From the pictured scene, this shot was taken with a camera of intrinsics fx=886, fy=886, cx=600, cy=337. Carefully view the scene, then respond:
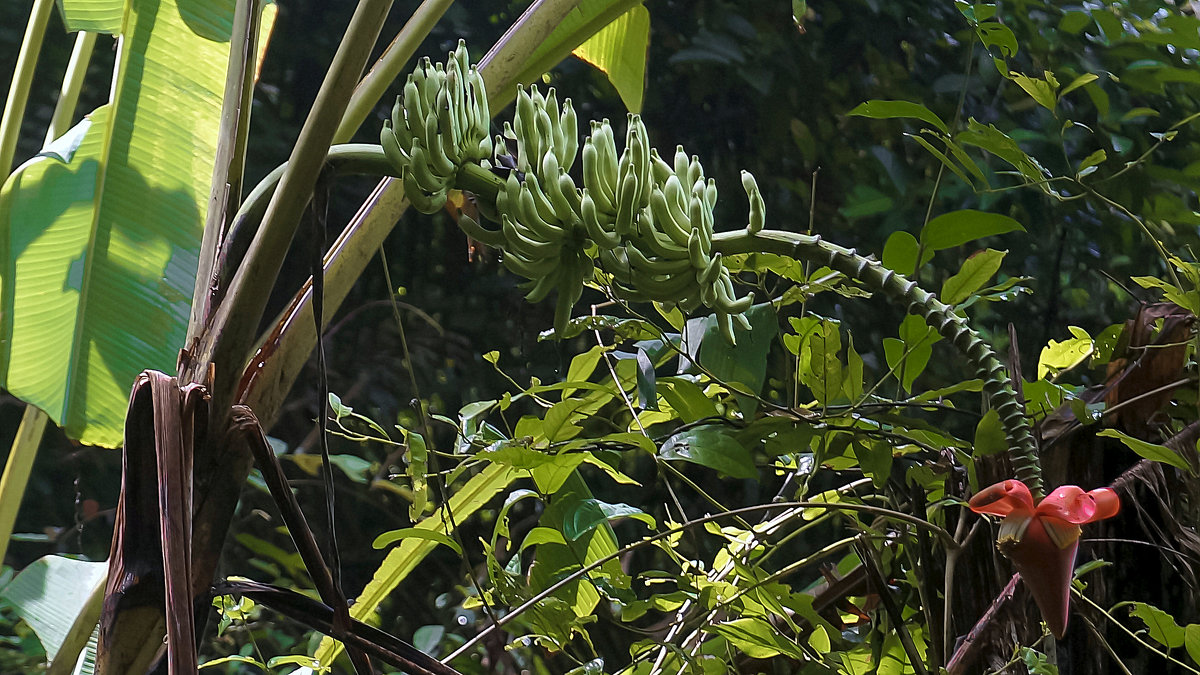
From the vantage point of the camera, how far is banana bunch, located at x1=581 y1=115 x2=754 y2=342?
1.03 ft

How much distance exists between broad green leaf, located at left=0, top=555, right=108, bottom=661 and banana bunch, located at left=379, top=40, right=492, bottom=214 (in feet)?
1.40

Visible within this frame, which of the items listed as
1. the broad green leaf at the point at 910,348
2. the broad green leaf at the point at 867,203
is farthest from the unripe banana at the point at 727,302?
the broad green leaf at the point at 867,203

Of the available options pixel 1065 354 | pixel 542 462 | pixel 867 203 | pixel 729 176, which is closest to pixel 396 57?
pixel 542 462

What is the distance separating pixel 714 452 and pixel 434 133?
7.4 inches

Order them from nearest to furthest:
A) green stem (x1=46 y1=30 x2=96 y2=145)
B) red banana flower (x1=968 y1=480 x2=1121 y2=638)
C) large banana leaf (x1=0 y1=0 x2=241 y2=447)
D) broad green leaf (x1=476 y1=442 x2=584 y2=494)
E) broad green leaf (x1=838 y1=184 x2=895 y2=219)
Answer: red banana flower (x1=968 y1=480 x2=1121 y2=638) < broad green leaf (x1=476 y1=442 x2=584 y2=494) < large banana leaf (x1=0 y1=0 x2=241 y2=447) < green stem (x1=46 y1=30 x2=96 y2=145) < broad green leaf (x1=838 y1=184 x2=895 y2=219)

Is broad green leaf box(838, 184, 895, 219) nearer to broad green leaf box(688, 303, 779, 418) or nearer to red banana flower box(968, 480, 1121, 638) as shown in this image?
broad green leaf box(688, 303, 779, 418)

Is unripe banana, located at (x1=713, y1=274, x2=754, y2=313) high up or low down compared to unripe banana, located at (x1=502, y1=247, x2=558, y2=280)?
down

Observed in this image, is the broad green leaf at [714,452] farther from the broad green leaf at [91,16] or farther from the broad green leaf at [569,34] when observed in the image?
the broad green leaf at [91,16]

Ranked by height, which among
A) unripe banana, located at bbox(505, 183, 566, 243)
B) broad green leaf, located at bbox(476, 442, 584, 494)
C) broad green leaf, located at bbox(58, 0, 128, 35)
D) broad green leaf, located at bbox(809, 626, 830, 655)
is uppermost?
broad green leaf, located at bbox(58, 0, 128, 35)

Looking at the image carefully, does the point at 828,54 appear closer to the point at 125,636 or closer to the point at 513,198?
the point at 513,198

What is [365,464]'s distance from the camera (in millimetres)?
822

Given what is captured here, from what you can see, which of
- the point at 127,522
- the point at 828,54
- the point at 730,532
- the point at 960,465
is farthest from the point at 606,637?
the point at 828,54

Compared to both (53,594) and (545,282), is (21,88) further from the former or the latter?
(545,282)

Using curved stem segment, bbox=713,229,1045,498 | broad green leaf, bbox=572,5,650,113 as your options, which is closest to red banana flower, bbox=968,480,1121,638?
curved stem segment, bbox=713,229,1045,498
